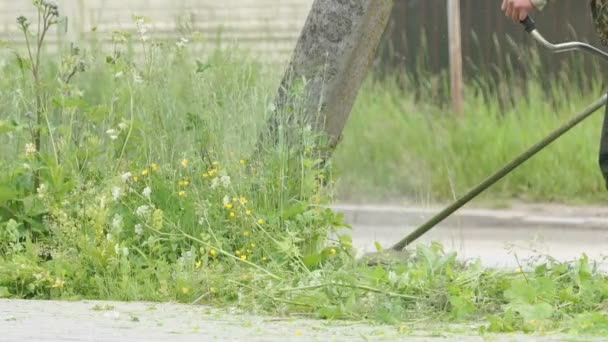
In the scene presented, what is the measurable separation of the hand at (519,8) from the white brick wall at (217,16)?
437 inches

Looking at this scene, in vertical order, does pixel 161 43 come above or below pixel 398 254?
above

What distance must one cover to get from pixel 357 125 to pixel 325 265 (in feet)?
24.5

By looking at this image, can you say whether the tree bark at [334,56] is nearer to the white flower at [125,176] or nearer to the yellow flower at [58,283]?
the white flower at [125,176]

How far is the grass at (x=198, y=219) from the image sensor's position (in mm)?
6715

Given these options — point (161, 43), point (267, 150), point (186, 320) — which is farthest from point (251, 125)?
point (186, 320)

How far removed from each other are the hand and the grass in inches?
45.6

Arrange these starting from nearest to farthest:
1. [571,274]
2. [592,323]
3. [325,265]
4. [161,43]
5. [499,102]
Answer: [592,323] → [571,274] → [325,265] → [161,43] → [499,102]

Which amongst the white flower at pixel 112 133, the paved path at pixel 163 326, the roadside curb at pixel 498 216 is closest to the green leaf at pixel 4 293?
the paved path at pixel 163 326

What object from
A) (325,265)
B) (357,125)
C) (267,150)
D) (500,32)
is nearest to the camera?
(325,265)

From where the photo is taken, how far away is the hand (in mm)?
6984

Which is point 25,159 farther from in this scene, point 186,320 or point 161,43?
point 186,320

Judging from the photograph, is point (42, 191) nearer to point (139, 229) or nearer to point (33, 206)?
point (33, 206)

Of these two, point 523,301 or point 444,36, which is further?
point 444,36

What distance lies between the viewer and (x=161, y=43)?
8508mm
